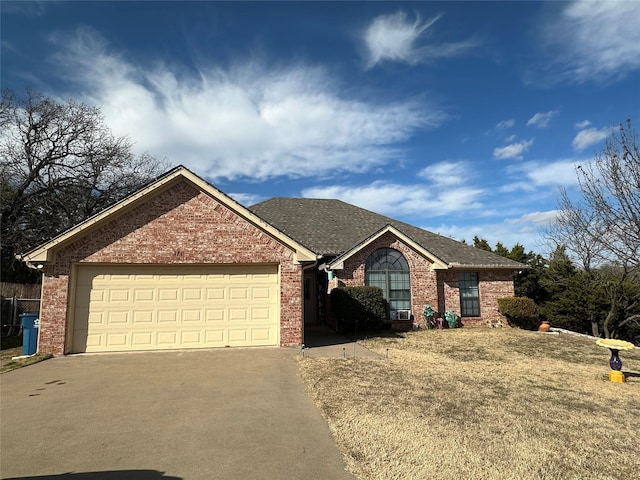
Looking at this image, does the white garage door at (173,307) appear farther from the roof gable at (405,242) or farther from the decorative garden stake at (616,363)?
the decorative garden stake at (616,363)

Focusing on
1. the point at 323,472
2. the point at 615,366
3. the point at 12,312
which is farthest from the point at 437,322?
the point at 12,312

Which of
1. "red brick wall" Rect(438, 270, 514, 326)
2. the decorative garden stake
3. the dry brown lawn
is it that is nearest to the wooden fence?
the dry brown lawn

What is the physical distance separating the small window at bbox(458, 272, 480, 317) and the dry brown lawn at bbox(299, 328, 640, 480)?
21.3ft

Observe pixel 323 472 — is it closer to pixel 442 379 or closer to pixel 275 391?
pixel 275 391

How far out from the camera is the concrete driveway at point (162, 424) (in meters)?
4.16

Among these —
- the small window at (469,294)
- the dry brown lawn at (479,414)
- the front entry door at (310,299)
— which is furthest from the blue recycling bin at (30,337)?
the small window at (469,294)

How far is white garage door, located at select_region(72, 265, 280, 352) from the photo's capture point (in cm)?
1048

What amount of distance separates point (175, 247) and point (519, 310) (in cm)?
1430

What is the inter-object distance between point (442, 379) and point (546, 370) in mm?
3062

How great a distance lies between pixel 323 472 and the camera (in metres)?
4.08

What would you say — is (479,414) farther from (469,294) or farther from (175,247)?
(469,294)

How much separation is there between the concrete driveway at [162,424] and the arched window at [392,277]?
8.05 metres

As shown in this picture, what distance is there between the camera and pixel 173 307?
35.4ft

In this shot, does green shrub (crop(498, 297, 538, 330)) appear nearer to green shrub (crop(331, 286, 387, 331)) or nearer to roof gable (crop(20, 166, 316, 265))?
green shrub (crop(331, 286, 387, 331))
